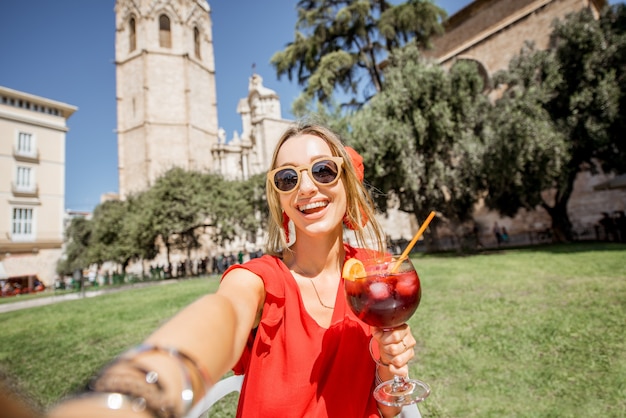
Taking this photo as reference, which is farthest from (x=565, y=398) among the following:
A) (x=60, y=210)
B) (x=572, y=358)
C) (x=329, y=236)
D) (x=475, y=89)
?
(x=60, y=210)

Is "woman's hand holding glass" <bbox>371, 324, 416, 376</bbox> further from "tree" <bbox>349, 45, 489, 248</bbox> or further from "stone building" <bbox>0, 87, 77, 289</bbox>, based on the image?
"stone building" <bbox>0, 87, 77, 289</bbox>

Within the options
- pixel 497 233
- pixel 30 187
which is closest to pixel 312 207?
pixel 497 233

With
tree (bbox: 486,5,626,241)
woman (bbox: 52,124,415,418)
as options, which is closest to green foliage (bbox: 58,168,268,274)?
tree (bbox: 486,5,626,241)

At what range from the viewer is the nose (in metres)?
1.45

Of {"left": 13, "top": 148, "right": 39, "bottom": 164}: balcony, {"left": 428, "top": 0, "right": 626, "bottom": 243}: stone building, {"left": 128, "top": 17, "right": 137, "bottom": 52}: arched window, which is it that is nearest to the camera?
{"left": 428, "top": 0, "right": 626, "bottom": 243}: stone building

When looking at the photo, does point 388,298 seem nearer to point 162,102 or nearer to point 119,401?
point 119,401

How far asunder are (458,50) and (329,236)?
27.0m

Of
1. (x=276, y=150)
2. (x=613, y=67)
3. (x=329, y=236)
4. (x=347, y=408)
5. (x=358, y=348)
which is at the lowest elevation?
(x=347, y=408)

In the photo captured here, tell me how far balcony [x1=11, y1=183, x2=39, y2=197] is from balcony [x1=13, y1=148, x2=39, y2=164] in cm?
218

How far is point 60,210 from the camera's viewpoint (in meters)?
30.6

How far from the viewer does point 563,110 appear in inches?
559

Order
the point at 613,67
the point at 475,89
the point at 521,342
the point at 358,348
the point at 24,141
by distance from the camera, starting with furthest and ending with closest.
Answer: the point at 24,141 → the point at 475,89 → the point at 613,67 → the point at 521,342 → the point at 358,348

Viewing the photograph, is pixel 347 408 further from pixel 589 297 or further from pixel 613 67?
pixel 613 67

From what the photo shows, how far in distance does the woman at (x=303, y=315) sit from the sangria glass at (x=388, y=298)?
6cm
